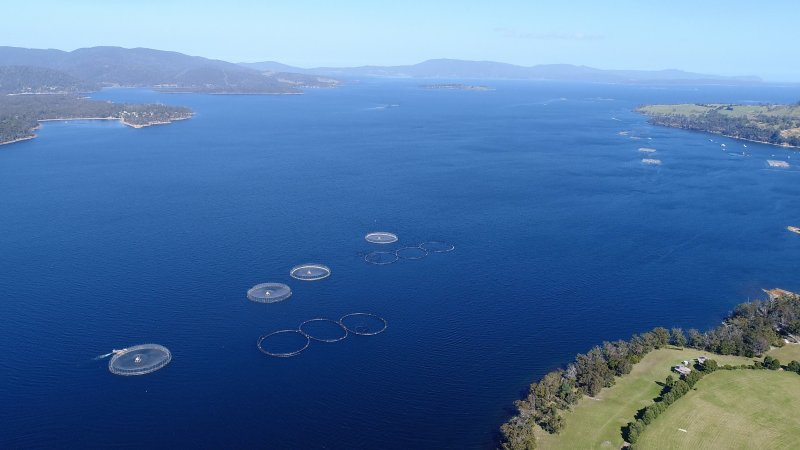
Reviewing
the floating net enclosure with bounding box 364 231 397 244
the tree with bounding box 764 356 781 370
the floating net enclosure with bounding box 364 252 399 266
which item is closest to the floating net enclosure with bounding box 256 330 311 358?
the floating net enclosure with bounding box 364 252 399 266

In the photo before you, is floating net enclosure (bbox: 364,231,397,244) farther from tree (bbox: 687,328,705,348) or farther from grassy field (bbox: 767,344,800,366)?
grassy field (bbox: 767,344,800,366)

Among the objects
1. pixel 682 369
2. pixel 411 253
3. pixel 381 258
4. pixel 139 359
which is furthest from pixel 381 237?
pixel 682 369

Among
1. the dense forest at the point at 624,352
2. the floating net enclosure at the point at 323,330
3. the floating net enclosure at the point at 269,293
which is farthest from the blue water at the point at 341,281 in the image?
the dense forest at the point at 624,352

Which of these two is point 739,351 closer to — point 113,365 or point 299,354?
point 299,354

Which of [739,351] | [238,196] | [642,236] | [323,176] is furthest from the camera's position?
[323,176]

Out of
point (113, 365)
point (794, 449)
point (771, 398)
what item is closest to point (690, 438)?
point (794, 449)

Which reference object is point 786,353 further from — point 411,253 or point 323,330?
point 323,330

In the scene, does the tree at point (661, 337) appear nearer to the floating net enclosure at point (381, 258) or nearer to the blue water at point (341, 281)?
the blue water at point (341, 281)
